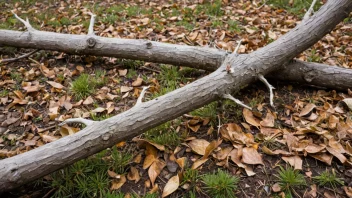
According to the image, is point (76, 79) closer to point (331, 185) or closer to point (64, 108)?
point (64, 108)

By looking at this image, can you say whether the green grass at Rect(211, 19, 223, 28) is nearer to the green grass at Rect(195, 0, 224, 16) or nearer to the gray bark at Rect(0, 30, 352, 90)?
the green grass at Rect(195, 0, 224, 16)

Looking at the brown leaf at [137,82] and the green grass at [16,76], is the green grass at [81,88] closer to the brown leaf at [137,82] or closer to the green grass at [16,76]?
the brown leaf at [137,82]

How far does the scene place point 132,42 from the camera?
3.38 metres

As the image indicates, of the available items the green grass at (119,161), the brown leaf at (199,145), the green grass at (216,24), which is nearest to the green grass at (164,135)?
the brown leaf at (199,145)

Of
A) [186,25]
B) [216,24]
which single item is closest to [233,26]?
[216,24]

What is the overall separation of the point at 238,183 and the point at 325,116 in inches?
44.8

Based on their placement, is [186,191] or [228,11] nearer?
[186,191]

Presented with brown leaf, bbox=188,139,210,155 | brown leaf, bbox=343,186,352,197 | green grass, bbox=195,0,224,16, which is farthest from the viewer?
green grass, bbox=195,0,224,16

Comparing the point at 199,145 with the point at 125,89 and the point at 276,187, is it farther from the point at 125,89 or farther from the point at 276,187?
the point at 125,89

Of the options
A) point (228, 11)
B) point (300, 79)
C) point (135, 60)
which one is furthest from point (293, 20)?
point (135, 60)

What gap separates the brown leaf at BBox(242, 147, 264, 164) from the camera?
2232 millimetres

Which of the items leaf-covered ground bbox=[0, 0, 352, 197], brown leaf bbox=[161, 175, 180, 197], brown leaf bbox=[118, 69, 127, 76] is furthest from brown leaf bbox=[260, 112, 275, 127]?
brown leaf bbox=[118, 69, 127, 76]

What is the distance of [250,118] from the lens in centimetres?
263

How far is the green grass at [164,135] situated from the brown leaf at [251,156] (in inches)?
22.4
